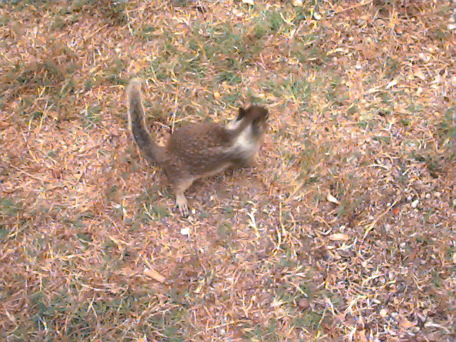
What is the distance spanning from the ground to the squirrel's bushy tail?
20 cm

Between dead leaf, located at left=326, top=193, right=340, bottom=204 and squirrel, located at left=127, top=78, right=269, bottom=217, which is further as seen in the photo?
dead leaf, located at left=326, top=193, right=340, bottom=204

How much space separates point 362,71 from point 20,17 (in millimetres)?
2641

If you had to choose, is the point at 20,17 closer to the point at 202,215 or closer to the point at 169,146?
the point at 169,146

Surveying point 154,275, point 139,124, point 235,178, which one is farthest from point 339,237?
point 139,124

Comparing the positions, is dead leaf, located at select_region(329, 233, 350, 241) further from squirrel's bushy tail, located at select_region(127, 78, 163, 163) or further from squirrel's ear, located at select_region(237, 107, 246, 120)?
squirrel's bushy tail, located at select_region(127, 78, 163, 163)

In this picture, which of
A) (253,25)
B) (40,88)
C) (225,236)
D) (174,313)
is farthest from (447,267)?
(40,88)

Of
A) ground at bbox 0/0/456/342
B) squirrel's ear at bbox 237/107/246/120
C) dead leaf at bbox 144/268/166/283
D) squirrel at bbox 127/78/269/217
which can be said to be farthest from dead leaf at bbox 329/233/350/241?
dead leaf at bbox 144/268/166/283

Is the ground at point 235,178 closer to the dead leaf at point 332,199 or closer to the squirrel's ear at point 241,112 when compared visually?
the dead leaf at point 332,199

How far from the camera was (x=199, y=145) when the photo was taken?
8.85ft

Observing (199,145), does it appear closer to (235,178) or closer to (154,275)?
(235,178)

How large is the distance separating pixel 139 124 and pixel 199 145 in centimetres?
41

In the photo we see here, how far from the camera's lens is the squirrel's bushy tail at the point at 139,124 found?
278cm

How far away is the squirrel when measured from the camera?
270 centimetres

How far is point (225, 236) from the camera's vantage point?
113 inches
